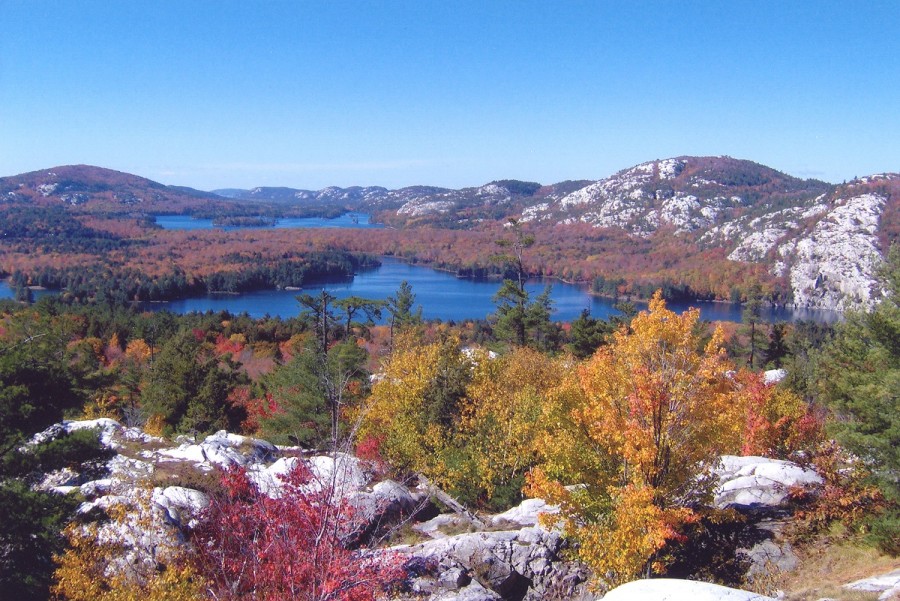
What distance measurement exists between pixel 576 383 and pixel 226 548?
773cm

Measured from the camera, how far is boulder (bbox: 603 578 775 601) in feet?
Answer: 21.7

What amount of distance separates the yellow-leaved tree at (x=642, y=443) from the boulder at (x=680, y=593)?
9.06ft

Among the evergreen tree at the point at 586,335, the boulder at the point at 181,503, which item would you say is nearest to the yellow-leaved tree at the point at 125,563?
the boulder at the point at 181,503

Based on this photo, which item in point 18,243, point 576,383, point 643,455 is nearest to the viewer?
point 643,455

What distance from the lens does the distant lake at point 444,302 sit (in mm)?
98812

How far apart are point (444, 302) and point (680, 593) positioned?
103 meters

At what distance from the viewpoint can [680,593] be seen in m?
6.77

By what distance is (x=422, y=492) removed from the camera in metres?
17.2

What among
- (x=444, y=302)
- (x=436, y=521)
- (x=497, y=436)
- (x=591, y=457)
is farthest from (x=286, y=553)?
(x=444, y=302)

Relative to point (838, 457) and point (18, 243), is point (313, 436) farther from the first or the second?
point (18, 243)

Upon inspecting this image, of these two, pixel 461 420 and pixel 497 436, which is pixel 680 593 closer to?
pixel 497 436

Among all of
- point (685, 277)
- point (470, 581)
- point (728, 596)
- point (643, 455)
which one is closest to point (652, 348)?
point (643, 455)

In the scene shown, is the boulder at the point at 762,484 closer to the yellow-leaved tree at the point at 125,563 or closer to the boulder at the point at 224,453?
the yellow-leaved tree at the point at 125,563

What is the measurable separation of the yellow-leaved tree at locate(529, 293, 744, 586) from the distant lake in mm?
73914
